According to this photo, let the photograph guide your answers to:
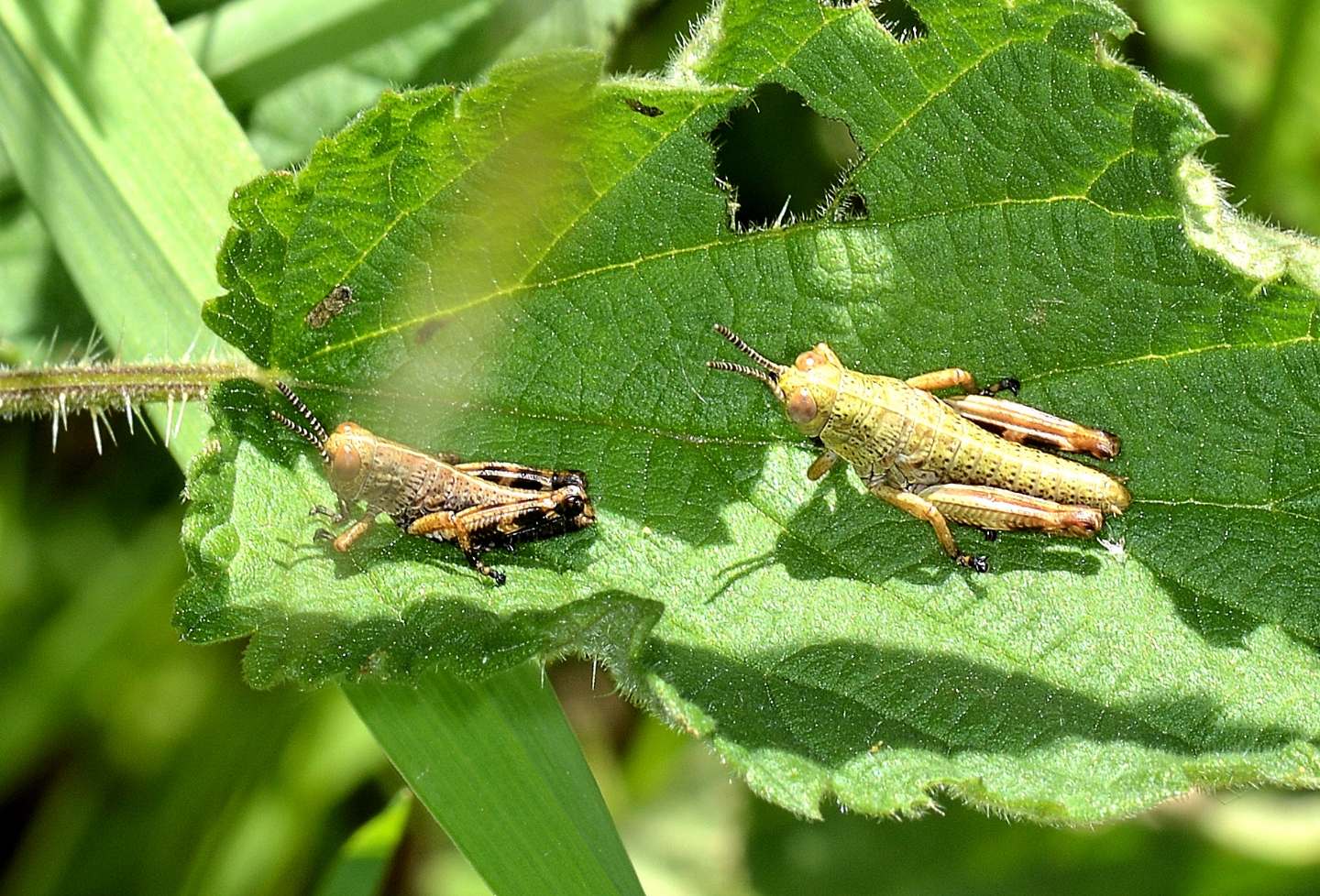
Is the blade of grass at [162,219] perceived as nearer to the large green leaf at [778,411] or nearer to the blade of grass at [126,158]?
the blade of grass at [126,158]

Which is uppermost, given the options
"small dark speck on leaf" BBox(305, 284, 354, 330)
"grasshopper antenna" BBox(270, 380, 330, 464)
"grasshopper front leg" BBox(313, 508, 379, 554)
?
"small dark speck on leaf" BBox(305, 284, 354, 330)

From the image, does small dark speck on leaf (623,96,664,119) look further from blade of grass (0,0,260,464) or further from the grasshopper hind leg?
blade of grass (0,0,260,464)

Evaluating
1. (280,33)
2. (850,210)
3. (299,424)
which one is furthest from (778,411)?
(280,33)

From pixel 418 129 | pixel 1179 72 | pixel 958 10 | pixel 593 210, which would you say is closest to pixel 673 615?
pixel 593 210

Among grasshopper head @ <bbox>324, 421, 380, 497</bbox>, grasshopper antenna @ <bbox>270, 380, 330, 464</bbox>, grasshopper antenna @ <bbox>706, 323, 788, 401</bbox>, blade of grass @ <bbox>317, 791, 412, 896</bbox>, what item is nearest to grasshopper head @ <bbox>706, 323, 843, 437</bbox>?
grasshopper antenna @ <bbox>706, 323, 788, 401</bbox>

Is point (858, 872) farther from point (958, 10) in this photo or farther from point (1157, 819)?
point (958, 10)

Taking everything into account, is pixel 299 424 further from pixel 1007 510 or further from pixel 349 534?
pixel 1007 510
